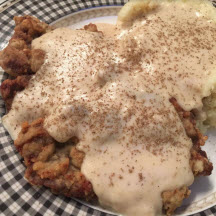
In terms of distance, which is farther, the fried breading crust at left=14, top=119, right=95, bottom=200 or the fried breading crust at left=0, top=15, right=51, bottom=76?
the fried breading crust at left=0, top=15, right=51, bottom=76

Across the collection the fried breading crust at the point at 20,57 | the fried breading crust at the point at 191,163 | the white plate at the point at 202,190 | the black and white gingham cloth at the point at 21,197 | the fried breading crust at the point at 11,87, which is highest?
the fried breading crust at the point at 20,57

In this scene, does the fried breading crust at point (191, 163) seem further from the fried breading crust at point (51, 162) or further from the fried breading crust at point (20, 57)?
the fried breading crust at point (20, 57)

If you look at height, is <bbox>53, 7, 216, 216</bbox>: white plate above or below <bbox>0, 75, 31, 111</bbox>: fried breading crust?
below

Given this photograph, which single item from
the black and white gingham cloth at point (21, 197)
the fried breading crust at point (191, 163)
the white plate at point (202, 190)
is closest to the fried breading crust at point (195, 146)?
the fried breading crust at point (191, 163)

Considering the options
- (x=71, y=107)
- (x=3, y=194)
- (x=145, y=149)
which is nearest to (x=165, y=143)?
(x=145, y=149)

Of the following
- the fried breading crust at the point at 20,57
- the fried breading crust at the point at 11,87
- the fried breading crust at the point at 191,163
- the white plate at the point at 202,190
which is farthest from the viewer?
the fried breading crust at the point at 20,57

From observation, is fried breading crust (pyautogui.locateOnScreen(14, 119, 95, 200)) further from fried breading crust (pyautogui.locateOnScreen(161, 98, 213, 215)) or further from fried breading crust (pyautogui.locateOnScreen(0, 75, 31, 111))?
fried breading crust (pyautogui.locateOnScreen(161, 98, 213, 215))

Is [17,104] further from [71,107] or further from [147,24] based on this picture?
[147,24]

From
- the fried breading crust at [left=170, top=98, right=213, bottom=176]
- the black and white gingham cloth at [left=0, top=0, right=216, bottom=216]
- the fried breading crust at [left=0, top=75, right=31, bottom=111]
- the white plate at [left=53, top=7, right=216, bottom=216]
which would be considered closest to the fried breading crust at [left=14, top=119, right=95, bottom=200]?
the black and white gingham cloth at [left=0, top=0, right=216, bottom=216]

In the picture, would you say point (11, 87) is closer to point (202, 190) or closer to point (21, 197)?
point (21, 197)
